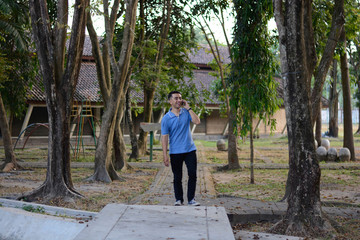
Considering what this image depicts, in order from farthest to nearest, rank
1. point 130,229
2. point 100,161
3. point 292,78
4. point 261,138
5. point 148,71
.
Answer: point 261,138 < point 148,71 < point 100,161 < point 292,78 < point 130,229

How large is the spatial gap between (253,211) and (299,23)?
297 cm

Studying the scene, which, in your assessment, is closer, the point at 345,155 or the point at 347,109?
the point at 347,109

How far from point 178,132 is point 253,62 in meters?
4.56

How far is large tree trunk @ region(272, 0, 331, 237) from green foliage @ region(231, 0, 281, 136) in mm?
→ 4023

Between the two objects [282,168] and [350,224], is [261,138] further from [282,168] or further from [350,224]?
[350,224]

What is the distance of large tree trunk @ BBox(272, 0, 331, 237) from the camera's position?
6.54 meters

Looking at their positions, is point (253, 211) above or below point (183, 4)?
below

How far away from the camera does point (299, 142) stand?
6.63 meters

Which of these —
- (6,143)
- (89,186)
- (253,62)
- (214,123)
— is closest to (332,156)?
(253,62)

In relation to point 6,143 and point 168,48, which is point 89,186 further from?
point 168,48

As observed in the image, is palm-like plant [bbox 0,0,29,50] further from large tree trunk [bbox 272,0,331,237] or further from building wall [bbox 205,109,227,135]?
building wall [bbox 205,109,227,135]

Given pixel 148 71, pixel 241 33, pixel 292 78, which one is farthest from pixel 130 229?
pixel 148 71

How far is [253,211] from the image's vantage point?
7.62 meters

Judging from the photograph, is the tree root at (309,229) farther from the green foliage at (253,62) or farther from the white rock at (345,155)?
the white rock at (345,155)
